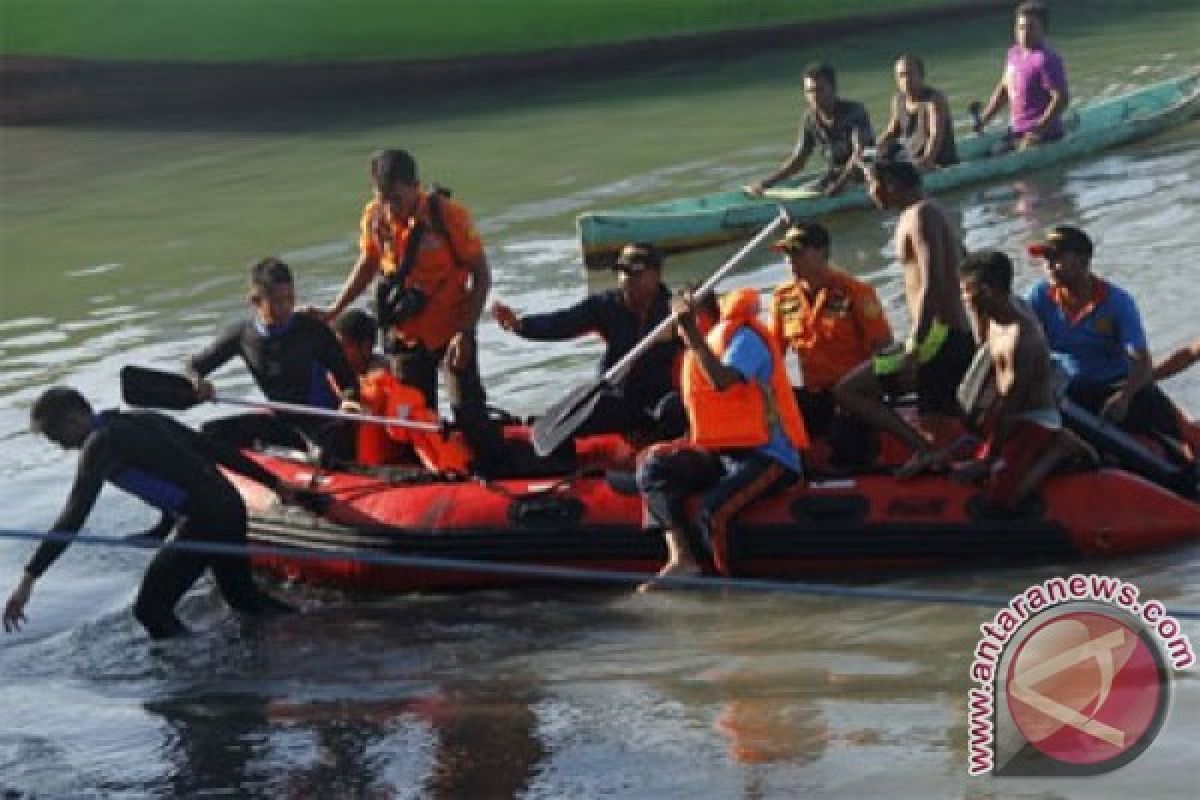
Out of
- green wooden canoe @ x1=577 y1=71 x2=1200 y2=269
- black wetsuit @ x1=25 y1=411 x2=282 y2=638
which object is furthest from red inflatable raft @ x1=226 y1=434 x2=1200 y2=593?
green wooden canoe @ x1=577 y1=71 x2=1200 y2=269

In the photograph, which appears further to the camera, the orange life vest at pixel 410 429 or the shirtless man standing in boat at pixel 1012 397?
the orange life vest at pixel 410 429

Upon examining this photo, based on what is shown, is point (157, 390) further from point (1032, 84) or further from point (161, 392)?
point (1032, 84)

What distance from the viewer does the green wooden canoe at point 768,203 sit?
626 inches

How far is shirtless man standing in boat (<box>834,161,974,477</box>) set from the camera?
9445 mm

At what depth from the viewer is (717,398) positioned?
926 centimetres

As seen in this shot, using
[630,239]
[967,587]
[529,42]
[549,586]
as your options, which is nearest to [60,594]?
[549,586]

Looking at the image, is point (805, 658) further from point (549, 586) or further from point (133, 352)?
point (133, 352)

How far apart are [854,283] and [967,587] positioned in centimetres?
138

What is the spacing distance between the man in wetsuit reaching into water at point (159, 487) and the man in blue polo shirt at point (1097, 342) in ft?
11.0

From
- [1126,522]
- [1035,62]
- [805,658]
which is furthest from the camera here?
[1035,62]

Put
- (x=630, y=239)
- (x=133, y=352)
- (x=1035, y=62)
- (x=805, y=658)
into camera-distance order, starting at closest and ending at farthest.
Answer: (x=805, y=658)
(x=133, y=352)
(x=630, y=239)
(x=1035, y=62)

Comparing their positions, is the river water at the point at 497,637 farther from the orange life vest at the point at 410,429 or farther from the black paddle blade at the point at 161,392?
the black paddle blade at the point at 161,392

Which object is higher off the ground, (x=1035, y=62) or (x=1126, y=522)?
(x=1035, y=62)

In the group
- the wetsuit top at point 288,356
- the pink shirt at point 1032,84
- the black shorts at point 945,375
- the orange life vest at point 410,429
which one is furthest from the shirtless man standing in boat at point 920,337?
the pink shirt at point 1032,84
